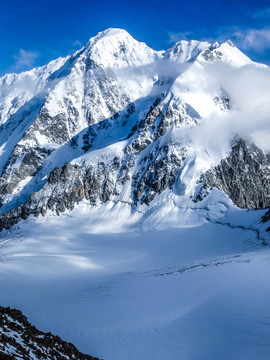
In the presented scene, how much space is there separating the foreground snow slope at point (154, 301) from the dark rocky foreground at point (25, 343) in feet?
18.2

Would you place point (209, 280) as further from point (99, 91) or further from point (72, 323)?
point (99, 91)

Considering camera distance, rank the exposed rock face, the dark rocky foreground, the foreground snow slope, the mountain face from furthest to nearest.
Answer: the mountain face < the exposed rock face < the foreground snow slope < the dark rocky foreground

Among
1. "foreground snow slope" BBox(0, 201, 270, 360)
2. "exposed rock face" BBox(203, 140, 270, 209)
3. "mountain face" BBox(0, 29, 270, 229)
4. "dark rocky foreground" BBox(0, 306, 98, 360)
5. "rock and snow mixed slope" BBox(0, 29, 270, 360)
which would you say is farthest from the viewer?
"mountain face" BBox(0, 29, 270, 229)

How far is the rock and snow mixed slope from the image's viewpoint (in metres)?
27.6

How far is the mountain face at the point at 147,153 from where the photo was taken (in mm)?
102625

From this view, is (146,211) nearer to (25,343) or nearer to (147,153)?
(147,153)

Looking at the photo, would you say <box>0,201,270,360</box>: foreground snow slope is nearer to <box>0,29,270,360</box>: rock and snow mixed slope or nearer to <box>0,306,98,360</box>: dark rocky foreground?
<box>0,29,270,360</box>: rock and snow mixed slope

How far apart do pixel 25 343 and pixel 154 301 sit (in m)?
16.5

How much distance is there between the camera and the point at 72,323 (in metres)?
30.0

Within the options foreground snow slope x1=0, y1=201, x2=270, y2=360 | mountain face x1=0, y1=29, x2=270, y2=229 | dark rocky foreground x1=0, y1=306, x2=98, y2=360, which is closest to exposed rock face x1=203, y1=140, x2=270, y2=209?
mountain face x1=0, y1=29, x2=270, y2=229

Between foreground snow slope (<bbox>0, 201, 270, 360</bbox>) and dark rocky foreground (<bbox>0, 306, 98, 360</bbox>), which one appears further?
foreground snow slope (<bbox>0, 201, 270, 360</bbox>)

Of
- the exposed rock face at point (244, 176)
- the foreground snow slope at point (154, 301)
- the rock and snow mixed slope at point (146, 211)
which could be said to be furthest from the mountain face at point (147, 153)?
the foreground snow slope at point (154, 301)

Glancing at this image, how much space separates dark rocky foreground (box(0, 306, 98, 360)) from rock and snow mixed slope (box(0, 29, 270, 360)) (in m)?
5.65

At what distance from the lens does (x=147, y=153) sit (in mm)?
112938
